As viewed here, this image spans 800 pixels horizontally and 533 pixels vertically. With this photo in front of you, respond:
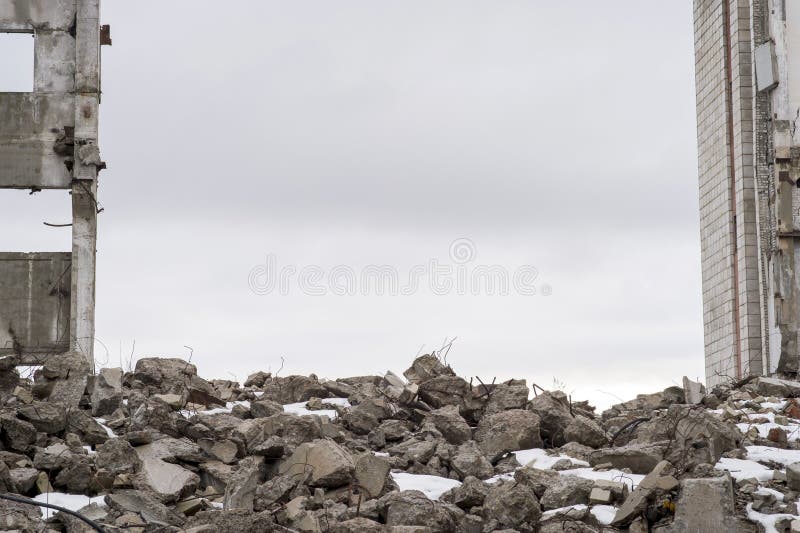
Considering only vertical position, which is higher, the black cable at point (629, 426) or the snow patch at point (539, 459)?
the black cable at point (629, 426)

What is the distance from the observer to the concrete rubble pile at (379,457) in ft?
25.8

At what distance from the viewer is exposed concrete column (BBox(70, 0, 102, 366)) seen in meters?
13.6

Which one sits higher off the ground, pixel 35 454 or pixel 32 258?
pixel 32 258

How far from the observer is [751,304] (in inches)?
634

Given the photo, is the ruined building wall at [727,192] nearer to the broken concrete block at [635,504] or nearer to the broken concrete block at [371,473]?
the broken concrete block at [635,504]

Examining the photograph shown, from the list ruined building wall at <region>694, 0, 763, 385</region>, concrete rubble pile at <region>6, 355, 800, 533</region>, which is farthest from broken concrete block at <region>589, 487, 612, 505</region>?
ruined building wall at <region>694, 0, 763, 385</region>

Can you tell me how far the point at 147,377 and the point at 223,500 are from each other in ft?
11.7

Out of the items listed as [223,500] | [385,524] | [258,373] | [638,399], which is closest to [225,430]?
[223,500]

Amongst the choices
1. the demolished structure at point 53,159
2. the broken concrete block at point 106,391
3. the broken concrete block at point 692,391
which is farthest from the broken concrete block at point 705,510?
the demolished structure at point 53,159

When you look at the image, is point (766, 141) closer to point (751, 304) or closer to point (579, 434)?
point (751, 304)

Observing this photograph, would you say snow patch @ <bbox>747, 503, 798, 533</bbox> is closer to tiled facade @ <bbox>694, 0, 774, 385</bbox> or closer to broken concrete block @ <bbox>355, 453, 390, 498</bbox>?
broken concrete block @ <bbox>355, 453, 390, 498</bbox>

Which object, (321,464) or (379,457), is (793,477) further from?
(321,464)

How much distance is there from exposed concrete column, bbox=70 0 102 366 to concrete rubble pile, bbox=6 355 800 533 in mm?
2412

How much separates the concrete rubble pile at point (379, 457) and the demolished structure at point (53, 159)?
2722mm
